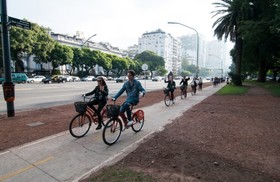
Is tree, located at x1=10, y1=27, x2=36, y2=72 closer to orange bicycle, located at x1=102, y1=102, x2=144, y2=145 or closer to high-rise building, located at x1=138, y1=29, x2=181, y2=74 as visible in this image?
orange bicycle, located at x1=102, y1=102, x2=144, y2=145

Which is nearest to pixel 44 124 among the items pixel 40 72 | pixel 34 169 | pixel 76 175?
pixel 34 169

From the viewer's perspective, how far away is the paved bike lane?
3668 mm

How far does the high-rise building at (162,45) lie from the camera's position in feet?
509

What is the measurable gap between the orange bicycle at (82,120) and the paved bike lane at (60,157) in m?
0.18

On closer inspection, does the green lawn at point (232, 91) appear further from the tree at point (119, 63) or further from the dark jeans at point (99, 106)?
the tree at point (119, 63)

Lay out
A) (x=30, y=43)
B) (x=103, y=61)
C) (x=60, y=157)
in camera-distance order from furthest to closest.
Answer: (x=103, y=61) → (x=30, y=43) → (x=60, y=157)

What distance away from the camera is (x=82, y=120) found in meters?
5.70

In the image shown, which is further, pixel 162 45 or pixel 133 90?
pixel 162 45

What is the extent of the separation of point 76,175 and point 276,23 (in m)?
16.6

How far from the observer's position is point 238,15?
26.8 meters

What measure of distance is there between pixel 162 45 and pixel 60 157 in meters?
155

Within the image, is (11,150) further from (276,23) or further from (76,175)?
(276,23)

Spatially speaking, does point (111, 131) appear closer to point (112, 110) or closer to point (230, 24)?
point (112, 110)

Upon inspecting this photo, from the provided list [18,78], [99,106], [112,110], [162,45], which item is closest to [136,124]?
[99,106]
